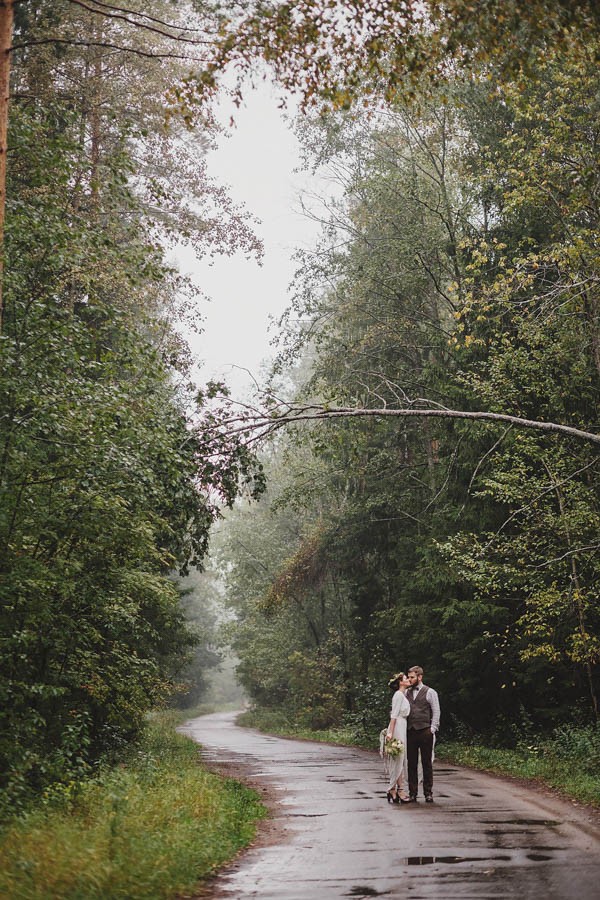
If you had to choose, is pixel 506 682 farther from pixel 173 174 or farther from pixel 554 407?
pixel 173 174

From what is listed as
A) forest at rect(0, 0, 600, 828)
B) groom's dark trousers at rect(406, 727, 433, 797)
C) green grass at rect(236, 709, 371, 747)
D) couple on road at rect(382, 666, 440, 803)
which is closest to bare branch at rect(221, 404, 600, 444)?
forest at rect(0, 0, 600, 828)

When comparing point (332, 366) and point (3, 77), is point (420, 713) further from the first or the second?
point (332, 366)

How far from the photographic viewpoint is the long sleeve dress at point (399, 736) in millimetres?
11828

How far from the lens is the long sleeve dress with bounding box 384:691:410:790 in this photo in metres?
11.8

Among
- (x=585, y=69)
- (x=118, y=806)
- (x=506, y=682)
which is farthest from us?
(x=506, y=682)

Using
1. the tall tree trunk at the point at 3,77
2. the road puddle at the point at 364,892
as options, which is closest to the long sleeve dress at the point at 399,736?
the road puddle at the point at 364,892

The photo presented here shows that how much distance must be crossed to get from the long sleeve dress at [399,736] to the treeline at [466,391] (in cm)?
330

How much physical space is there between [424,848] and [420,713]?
4155 mm

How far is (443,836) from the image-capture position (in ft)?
28.6

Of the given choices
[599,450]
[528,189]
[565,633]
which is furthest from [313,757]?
[528,189]

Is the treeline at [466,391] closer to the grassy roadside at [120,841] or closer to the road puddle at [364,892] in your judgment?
the grassy roadside at [120,841]

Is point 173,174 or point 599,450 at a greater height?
point 173,174

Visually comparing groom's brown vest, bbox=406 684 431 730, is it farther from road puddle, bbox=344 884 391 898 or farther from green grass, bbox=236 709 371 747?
green grass, bbox=236 709 371 747

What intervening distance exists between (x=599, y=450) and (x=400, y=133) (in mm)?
12773
